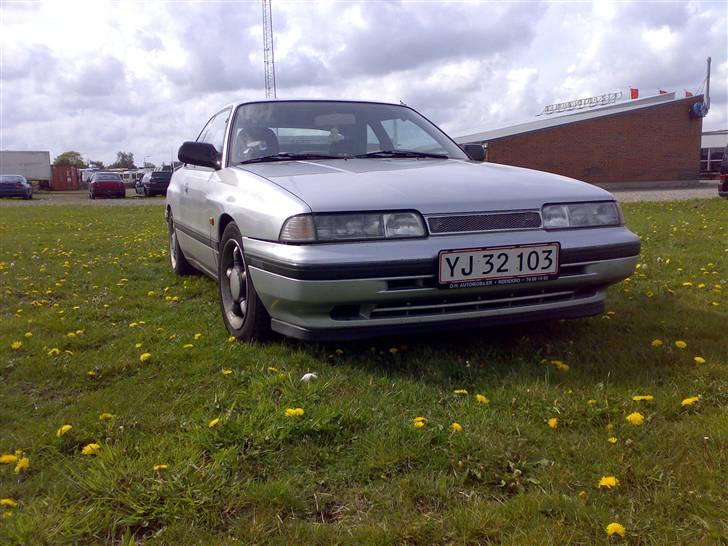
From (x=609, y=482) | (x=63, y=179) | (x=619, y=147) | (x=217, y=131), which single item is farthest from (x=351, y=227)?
(x=63, y=179)

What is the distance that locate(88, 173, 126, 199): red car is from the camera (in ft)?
104

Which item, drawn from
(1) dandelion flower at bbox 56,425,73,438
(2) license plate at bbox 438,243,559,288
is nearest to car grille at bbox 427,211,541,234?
(2) license plate at bbox 438,243,559,288

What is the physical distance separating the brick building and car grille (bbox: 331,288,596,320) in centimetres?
2882

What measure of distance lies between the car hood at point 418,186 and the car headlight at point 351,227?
0.04m

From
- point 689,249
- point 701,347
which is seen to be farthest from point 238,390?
point 689,249

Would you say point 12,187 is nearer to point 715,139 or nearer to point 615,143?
point 615,143

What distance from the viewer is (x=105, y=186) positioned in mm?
31766

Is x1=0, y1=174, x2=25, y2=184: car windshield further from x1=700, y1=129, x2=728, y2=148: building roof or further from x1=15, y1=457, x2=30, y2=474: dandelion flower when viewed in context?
x1=700, y1=129, x2=728, y2=148: building roof

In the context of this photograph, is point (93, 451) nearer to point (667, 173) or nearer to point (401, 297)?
point (401, 297)

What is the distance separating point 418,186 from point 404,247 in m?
0.41

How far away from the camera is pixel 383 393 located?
281cm

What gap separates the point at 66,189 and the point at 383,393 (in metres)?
53.8

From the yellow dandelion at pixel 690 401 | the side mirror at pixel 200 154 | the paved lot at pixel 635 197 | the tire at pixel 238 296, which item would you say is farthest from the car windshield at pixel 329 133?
the paved lot at pixel 635 197

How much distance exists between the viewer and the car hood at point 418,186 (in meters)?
3.05
